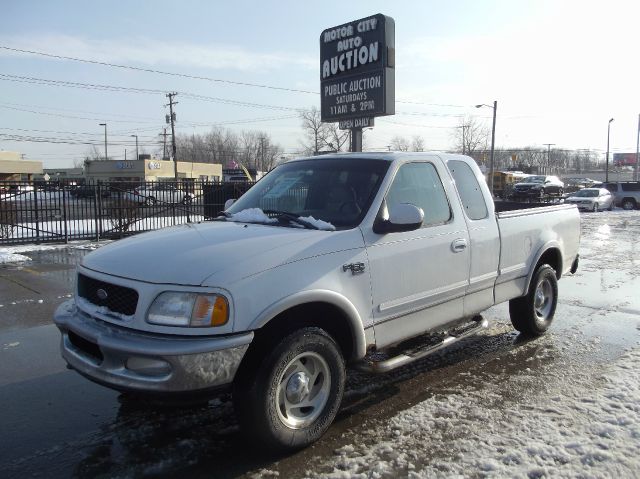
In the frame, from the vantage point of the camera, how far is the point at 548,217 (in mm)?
5973

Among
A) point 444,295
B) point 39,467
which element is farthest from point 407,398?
point 39,467

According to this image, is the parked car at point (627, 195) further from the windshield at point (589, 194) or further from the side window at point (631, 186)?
the windshield at point (589, 194)

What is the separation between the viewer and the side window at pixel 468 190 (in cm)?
485

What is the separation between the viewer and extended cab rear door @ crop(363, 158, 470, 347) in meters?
3.84

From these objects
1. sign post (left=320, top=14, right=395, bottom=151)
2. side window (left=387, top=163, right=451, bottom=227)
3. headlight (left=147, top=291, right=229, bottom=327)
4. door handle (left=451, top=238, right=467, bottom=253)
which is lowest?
headlight (left=147, top=291, right=229, bottom=327)

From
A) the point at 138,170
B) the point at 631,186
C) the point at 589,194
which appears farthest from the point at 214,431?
the point at 138,170

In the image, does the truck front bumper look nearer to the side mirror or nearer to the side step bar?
the side step bar

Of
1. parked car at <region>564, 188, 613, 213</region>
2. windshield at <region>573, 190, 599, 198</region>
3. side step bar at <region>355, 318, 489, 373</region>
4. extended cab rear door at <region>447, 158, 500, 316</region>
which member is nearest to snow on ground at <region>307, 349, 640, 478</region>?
side step bar at <region>355, 318, 489, 373</region>

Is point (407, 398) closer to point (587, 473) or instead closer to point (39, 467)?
point (587, 473)

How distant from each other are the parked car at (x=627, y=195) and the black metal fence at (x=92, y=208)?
27.5 meters

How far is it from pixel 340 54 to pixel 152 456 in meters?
15.1

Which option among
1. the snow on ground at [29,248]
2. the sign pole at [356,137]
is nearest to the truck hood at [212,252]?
the snow on ground at [29,248]

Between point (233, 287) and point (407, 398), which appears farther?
point (407, 398)

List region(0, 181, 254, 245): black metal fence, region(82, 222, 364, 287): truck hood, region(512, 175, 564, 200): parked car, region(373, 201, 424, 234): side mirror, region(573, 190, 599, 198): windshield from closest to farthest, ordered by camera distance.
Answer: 1. region(82, 222, 364, 287): truck hood
2. region(373, 201, 424, 234): side mirror
3. region(0, 181, 254, 245): black metal fence
4. region(573, 190, 599, 198): windshield
5. region(512, 175, 564, 200): parked car
